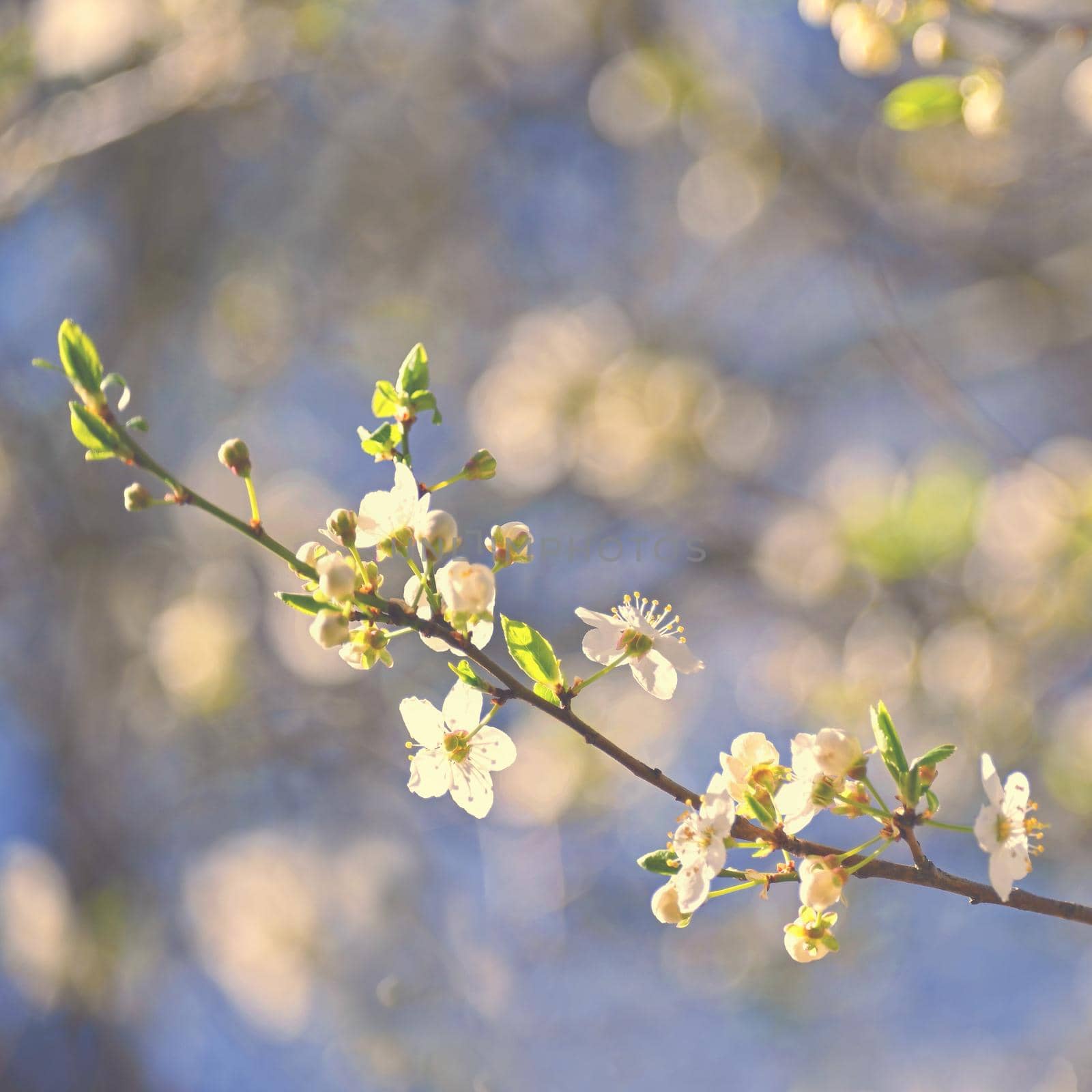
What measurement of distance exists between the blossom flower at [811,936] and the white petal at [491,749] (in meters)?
0.31

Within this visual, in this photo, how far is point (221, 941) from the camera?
4.56 m

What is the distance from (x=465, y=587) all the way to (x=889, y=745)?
40 cm

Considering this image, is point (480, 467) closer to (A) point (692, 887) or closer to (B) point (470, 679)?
(B) point (470, 679)

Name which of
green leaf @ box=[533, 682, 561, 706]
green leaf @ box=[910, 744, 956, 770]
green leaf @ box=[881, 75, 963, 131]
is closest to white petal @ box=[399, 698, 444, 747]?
green leaf @ box=[533, 682, 561, 706]

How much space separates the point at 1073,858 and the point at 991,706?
1.69ft

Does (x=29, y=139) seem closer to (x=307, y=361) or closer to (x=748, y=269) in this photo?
(x=307, y=361)

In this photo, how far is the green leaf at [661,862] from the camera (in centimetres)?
90

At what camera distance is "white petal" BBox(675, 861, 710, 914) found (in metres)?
0.85

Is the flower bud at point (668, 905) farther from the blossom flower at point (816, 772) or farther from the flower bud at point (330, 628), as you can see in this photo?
the flower bud at point (330, 628)

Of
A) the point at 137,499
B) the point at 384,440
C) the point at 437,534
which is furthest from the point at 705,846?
the point at 137,499

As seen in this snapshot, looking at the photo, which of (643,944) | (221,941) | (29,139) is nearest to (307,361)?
(29,139)

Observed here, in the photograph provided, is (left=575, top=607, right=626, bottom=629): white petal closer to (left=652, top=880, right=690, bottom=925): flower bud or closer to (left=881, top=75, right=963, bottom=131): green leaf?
(left=652, top=880, right=690, bottom=925): flower bud

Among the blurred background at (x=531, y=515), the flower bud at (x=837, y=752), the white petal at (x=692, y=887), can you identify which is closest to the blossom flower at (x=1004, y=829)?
the flower bud at (x=837, y=752)

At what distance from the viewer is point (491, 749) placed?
105cm
